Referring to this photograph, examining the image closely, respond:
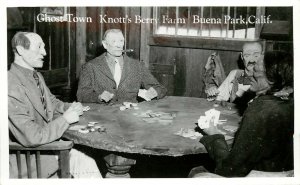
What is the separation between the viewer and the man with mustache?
3.24 metres

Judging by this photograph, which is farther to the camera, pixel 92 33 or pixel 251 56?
pixel 92 33

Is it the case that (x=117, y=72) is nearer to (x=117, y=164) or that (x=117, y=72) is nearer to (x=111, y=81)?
(x=111, y=81)

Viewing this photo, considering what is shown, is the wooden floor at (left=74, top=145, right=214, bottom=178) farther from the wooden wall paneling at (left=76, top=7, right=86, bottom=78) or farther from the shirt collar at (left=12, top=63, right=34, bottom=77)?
the wooden wall paneling at (left=76, top=7, right=86, bottom=78)

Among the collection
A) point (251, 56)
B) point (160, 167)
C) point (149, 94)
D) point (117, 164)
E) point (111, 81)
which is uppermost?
point (251, 56)

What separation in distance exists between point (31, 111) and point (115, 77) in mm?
1285

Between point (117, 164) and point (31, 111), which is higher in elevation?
point (31, 111)

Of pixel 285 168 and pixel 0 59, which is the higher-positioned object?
pixel 0 59

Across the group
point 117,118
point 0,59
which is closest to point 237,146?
point 117,118

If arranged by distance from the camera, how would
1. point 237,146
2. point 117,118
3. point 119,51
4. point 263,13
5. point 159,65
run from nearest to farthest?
point 237,146, point 117,118, point 119,51, point 263,13, point 159,65

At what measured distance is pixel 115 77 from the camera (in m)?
3.19

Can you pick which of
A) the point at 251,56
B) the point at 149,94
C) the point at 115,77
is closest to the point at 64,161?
the point at 149,94

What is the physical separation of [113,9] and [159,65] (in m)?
0.94
